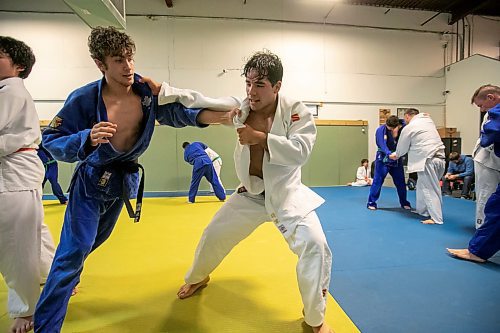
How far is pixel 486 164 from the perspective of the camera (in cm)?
321

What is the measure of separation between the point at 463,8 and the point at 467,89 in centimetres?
264

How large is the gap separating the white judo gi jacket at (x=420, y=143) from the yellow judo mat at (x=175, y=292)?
2770mm

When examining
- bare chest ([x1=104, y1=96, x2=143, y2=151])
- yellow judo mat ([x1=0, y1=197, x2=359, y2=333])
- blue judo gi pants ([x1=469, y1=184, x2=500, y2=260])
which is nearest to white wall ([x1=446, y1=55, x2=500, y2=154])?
blue judo gi pants ([x1=469, y1=184, x2=500, y2=260])

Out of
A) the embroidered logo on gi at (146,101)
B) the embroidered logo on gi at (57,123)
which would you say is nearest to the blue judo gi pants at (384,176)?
the embroidered logo on gi at (146,101)

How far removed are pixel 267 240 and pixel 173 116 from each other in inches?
84.7

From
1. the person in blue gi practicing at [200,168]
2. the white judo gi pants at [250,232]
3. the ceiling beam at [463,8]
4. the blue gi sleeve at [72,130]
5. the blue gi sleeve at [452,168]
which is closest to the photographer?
the blue gi sleeve at [72,130]

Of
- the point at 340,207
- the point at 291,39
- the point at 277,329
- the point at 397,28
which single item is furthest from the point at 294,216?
the point at 397,28

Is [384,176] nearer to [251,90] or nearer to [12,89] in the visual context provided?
[251,90]

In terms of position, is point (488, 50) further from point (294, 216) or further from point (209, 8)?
point (294, 216)

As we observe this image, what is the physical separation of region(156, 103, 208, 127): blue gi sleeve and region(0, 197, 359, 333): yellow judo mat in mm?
1279

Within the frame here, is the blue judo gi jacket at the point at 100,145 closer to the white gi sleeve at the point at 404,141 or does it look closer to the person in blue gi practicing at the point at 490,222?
the person in blue gi practicing at the point at 490,222

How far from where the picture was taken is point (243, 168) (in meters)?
1.94

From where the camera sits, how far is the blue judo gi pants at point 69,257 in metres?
1.54

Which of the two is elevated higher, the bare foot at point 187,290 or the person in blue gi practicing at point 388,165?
the person in blue gi practicing at point 388,165
